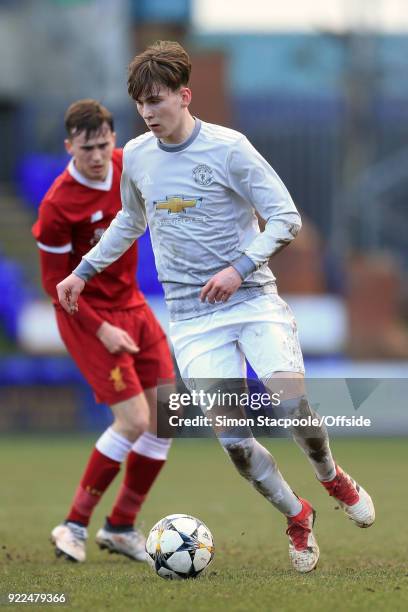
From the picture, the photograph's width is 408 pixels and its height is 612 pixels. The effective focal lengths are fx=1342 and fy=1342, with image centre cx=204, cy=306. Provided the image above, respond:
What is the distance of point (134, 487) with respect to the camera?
769 centimetres

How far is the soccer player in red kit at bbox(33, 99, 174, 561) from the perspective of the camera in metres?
7.36

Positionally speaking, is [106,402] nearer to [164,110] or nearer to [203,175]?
[203,175]

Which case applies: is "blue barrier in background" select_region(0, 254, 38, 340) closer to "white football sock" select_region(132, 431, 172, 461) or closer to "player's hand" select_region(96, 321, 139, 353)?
"white football sock" select_region(132, 431, 172, 461)

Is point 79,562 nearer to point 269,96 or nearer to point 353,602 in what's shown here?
point 353,602

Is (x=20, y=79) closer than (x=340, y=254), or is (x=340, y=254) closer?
(x=340, y=254)

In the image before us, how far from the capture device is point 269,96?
27.4 metres

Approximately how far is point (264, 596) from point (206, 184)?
188 centimetres

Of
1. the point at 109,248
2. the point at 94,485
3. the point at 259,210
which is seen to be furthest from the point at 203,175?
the point at 94,485

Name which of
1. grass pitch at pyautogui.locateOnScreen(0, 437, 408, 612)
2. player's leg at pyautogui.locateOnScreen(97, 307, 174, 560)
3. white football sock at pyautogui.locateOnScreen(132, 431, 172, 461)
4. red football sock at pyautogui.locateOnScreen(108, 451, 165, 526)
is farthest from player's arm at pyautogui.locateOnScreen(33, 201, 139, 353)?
grass pitch at pyautogui.locateOnScreen(0, 437, 408, 612)

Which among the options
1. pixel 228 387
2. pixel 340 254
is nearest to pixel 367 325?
pixel 340 254

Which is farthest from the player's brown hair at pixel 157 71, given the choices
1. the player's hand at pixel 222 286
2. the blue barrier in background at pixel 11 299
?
the blue barrier in background at pixel 11 299

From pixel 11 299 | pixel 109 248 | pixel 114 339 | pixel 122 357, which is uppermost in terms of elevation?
pixel 109 248

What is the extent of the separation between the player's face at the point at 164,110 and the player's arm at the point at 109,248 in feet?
1.71

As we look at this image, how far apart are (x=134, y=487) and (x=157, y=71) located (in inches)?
106
